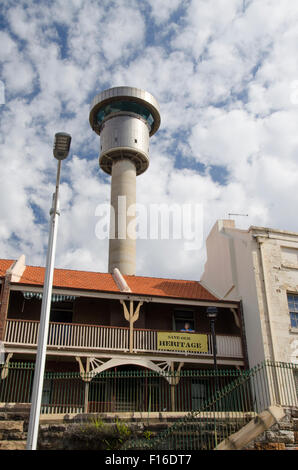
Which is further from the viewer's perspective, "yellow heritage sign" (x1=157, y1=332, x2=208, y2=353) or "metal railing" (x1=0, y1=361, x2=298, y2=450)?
"yellow heritage sign" (x1=157, y1=332, x2=208, y2=353)

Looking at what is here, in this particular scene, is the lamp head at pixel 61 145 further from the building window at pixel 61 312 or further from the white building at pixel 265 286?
the white building at pixel 265 286

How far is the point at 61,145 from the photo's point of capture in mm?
10375

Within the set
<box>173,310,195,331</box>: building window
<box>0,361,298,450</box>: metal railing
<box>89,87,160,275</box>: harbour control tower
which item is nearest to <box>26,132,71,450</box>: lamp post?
<box>0,361,298,450</box>: metal railing

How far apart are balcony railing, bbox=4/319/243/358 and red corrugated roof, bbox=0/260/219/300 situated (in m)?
1.66

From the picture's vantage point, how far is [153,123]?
42.6 meters

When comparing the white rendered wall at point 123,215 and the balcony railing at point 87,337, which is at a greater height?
the white rendered wall at point 123,215

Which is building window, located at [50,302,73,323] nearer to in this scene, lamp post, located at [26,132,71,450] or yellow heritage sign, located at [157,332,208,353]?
yellow heritage sign, located at [157,332,208,353]

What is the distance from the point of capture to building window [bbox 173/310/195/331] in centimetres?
2309

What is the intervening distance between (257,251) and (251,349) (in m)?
4.29

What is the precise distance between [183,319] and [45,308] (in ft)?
47.7

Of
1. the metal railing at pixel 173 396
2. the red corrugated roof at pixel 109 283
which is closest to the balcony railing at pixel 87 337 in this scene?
the metal railing at pixel 173 396

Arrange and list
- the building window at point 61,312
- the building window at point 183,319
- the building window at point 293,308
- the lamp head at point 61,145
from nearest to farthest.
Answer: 1. the lamp head at point 61,145
2. the building window at point 293,308
3. the building window at point 61,312
4. the building window at point 183,319

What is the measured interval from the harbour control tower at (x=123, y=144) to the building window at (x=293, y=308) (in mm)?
16929

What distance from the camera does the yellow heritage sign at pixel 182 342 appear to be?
67.5 ft
